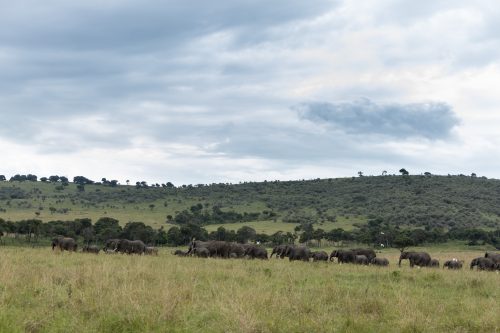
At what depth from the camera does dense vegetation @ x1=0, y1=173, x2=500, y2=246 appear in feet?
280

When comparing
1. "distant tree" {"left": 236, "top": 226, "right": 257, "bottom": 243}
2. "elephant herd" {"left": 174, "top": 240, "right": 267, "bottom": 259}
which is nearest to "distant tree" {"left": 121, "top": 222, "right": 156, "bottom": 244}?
"distant tree" {"left": 236, "top": 226, "right": 257, "bottom": 243}

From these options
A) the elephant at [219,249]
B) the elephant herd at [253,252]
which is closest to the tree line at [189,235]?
the elephant herd at [253,252]

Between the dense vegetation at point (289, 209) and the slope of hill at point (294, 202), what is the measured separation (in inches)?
10.7

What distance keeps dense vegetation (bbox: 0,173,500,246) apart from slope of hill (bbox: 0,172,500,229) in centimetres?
27

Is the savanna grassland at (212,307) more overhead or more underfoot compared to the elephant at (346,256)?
more overhead

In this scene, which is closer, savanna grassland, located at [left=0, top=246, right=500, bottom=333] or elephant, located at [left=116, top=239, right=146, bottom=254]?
savanna grassland, located at [left=0, top=246, right=500, bottom=333]

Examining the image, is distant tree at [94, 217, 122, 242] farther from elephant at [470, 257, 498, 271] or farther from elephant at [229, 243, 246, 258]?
elephant at [470, 257, 498, 271]

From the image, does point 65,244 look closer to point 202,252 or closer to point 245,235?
point 202,252

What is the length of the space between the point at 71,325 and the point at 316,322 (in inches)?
188

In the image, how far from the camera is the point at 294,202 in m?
144

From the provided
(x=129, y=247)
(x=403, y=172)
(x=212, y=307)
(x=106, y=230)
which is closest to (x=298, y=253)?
(x=129, y=247)

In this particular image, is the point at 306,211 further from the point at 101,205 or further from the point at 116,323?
the point at 116,323

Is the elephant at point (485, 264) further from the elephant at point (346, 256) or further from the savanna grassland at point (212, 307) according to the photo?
the savanna grassland at point (212, 307)

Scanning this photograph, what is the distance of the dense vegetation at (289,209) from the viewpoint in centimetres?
8544
